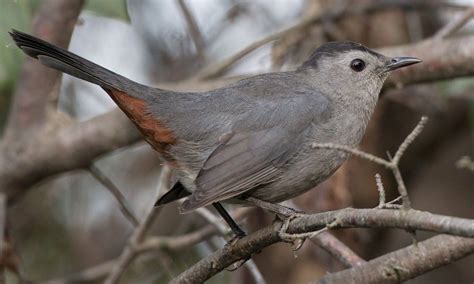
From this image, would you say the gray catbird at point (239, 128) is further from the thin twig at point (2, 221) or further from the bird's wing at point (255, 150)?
the thin twig at point (2, 221)

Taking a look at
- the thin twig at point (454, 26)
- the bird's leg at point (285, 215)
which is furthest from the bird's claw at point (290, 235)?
the thin twig at point (454, 26)

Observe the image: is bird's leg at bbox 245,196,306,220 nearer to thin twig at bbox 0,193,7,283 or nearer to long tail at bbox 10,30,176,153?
long tail at bbox 10,30,176,153

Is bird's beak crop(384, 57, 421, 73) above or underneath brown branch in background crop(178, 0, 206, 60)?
underneath

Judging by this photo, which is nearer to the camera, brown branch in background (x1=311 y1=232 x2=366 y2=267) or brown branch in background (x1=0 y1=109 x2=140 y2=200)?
brown branch in background (x1=311 y1=232 x2=366 y2=267)

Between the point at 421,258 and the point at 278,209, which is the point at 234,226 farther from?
the point at 421,258

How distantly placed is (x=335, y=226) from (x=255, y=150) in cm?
109

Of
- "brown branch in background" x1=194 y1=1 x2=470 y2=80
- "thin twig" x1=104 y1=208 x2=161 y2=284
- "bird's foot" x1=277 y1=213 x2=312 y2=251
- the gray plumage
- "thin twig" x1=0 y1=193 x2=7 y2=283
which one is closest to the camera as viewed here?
"bird's foot" x1=277 y1=213 x2=312 y2=251

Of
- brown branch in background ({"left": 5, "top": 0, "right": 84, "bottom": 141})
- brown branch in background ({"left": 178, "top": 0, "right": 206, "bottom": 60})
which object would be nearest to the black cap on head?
brown branch in background ({"left": 5, "top": 0, "right": 84, "bottom": 141})

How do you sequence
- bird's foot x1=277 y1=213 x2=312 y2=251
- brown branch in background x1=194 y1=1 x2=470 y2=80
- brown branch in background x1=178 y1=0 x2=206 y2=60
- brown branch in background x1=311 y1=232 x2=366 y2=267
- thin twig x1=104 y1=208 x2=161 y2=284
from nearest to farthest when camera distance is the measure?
1. bird's foot x1=277 y1=213 x2=312 y2=251
2. brown branch in background x1=311 y1=232 x2=366 y2=267
3. thin twig x1=104 y1=208 x2=161 y2=284
4. brown branch in background x1=194 y1=1 x2=470 y2=80
5. brown branch in background x1=178 y1=0 x2=206 y2=60

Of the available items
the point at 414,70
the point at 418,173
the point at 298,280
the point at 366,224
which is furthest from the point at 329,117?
the point at 418,173

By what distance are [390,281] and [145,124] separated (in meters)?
1.27

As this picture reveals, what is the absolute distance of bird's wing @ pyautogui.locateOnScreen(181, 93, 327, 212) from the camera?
3.65 meters

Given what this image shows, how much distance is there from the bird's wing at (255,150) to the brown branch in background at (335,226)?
0.26 meters

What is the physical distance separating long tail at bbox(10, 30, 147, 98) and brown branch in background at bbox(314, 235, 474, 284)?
4.33 feet
